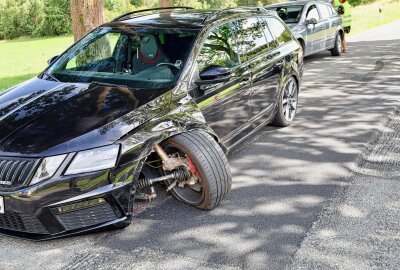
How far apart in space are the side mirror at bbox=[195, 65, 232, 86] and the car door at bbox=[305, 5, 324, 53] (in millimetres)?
7798

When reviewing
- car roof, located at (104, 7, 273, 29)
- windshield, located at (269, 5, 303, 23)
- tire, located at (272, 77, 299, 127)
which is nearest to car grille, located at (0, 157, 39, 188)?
car roof, located at (104, 7, 273, 29)

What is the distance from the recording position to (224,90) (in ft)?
15.1

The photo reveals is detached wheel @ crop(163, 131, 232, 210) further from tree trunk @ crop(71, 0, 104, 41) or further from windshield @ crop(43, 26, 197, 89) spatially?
tree trunk @ crop(71, 0, 104, 41)

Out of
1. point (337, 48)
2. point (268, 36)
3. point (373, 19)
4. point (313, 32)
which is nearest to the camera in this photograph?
point (268, 36)

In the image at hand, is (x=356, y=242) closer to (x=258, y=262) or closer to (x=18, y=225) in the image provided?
(x=258, y=262)

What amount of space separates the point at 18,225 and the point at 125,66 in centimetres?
204

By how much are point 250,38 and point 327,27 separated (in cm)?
780

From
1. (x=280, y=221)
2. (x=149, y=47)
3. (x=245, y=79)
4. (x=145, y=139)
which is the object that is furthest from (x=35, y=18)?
(x=280, y=221)

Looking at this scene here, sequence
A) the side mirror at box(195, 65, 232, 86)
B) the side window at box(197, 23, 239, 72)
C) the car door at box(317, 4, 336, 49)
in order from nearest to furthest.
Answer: the side mirror at box(195, 65, 232, 86) < the side window at box(197, 23, 239, 72) < the car door at box(317, 4, 336, 49)

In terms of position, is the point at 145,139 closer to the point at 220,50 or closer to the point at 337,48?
the point at 220,50

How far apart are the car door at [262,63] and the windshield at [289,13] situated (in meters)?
5.97

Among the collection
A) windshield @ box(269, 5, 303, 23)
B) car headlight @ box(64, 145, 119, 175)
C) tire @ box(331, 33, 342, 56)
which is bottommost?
tire @ box(331, 33, 342, 56)

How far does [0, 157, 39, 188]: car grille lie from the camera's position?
320cm

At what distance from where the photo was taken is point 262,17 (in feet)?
19.5
